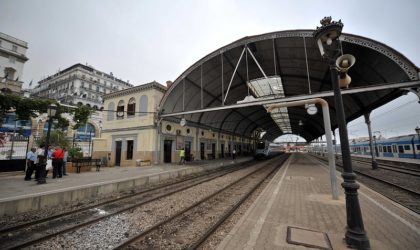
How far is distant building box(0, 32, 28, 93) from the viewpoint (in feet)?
117

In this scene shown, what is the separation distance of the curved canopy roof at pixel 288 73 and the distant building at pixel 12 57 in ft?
128

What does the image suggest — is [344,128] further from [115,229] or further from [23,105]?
[23,105]

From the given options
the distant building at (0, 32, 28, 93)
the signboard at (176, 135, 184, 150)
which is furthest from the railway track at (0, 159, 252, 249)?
the distant building at (0, 32, 28, 93)

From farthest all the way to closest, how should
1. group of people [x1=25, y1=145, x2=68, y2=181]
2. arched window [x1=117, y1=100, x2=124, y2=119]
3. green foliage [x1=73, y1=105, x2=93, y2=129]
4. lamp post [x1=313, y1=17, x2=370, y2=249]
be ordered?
arched window [x1=117, y1=100, x2=124, y2=119] → green foliage [x1=73, y1=105, x2=93, y2=129] → group of people [x1=25, y1=145, x2=68, y2=181] → lamp post [x1=313, y1=17, x2=370, y2=249]

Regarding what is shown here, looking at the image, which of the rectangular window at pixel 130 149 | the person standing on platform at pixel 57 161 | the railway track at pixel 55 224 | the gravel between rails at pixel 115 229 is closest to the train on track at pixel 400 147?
the gravel between rails at pixel 115 229

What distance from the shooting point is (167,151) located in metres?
21.1

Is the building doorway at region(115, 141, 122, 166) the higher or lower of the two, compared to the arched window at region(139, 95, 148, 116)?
lower

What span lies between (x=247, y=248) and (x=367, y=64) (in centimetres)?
1639

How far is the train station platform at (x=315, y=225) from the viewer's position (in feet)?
11.7

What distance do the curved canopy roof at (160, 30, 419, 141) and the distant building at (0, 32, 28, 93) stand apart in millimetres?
38914

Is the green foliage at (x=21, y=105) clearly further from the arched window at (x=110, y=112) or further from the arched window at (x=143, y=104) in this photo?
the arched window at (x=110, y=112)

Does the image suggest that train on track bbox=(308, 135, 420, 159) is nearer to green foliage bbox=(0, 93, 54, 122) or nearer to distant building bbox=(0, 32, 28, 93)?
green foliage bbox=(0, 93, 54, 122)

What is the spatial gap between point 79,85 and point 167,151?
53.7 metres

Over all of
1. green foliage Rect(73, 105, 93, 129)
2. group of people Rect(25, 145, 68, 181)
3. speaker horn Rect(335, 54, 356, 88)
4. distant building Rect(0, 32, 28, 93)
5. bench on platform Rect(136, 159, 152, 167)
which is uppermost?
distant building Rect(0, 32, 28, 93)
